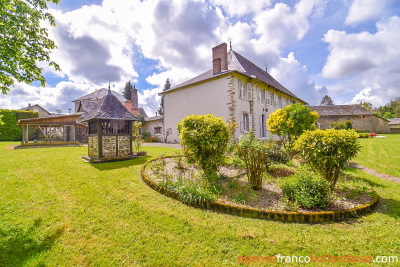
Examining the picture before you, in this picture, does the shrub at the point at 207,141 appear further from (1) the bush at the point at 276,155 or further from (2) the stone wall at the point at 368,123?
(2) the stone wall at the point at 368,123

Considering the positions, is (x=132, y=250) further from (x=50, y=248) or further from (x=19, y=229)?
(x=19, y=229)

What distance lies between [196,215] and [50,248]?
2.29 meters

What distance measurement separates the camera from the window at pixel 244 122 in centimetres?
1362

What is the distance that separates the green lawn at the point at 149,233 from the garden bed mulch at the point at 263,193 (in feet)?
1.29

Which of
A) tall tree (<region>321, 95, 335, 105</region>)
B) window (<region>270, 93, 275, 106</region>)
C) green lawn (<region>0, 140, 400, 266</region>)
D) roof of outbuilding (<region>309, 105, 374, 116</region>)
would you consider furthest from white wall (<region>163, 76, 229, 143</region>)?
tall tree (<region>321, 95, 335, 105</region>)

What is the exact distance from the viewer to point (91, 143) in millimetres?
8430

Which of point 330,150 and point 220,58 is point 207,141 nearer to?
point 330,150

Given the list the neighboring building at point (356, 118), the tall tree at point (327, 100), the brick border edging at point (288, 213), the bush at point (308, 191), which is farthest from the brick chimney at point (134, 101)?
the tall tree at point (327, 100)

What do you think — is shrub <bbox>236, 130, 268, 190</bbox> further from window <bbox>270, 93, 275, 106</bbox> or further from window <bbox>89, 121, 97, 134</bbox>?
window <bbox>270, 93, 275, 106</bbox>

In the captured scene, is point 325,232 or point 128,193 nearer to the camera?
point 325,232

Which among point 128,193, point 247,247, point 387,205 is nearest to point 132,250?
point 247,247

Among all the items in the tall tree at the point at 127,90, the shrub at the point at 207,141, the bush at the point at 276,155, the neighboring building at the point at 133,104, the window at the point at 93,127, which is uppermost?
the tall tree at the point at 127,90

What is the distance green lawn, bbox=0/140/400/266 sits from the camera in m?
2.43

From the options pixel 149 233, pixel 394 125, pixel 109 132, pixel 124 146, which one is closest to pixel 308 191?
pixel 149 233
